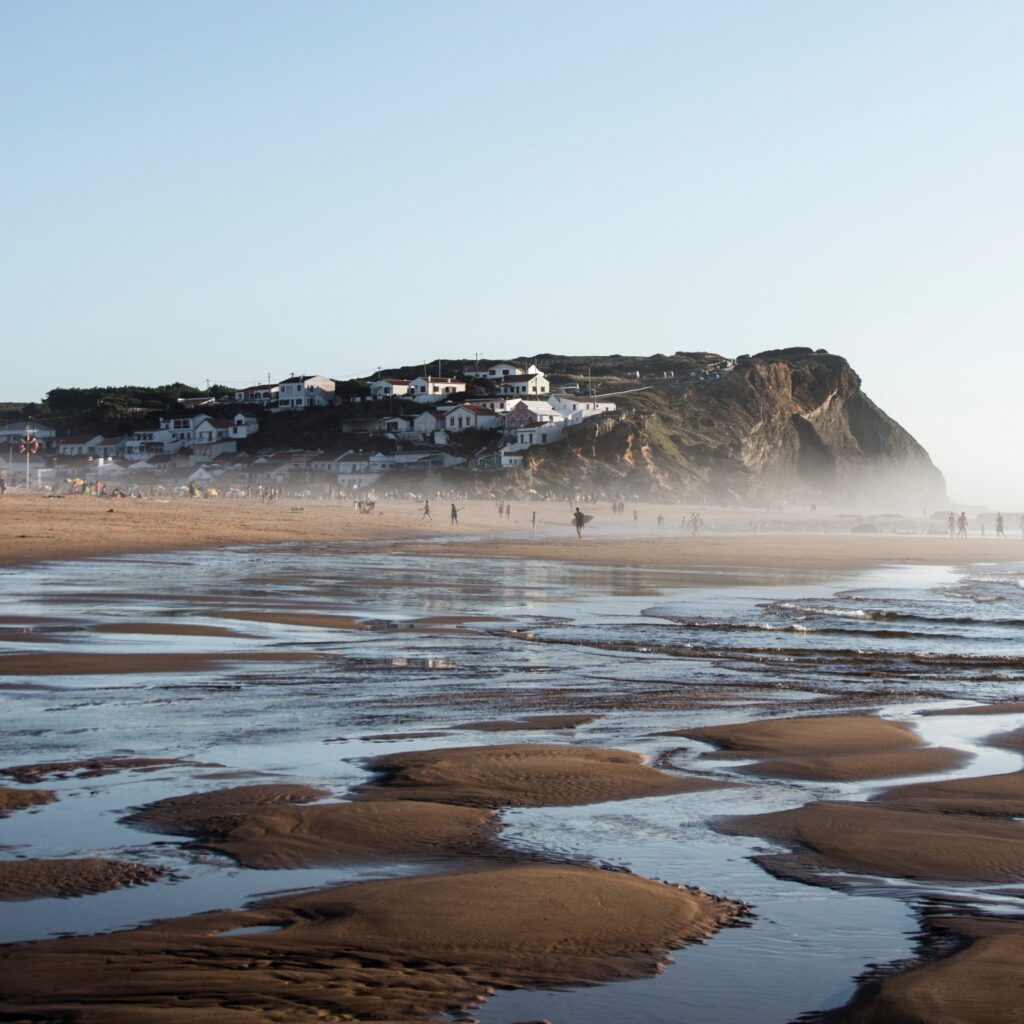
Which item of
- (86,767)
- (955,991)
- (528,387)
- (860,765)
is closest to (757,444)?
(528,387)

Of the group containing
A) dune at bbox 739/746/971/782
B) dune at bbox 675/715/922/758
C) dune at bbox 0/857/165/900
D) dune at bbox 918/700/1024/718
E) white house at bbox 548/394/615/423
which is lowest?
dune at bbox 918/700/1024/718

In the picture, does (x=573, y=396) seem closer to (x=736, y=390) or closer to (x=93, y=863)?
(x=736, y=390)

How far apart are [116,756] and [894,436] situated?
152771mm

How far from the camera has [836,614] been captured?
67.2ft

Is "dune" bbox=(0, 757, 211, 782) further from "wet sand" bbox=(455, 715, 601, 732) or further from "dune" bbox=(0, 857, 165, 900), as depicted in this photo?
"wet sand" bbox=(455, 715, 601, 732)

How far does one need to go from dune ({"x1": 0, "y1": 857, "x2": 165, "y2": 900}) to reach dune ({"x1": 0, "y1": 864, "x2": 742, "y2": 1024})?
679 mm

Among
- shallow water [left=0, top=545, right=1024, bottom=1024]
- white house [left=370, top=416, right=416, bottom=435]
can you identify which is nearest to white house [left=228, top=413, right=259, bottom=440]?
white house [left=370, top=416, right=416, bottom=435]

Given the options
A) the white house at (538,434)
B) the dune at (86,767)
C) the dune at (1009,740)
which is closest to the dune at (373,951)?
the dune at (86,767)

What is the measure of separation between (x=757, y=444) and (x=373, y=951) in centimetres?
12640

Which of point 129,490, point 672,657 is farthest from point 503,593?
point 129,490

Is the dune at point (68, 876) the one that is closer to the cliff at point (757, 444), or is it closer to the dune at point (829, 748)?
the dune at point (829, 748)

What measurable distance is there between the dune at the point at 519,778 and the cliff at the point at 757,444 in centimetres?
9631

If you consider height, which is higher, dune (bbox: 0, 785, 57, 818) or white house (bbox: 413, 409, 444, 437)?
white house (bbox: 413, 409, 444, 437)

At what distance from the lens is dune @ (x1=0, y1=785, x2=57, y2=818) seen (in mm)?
6521
